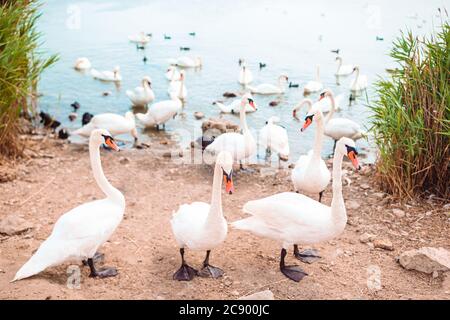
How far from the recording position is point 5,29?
7.81 meters

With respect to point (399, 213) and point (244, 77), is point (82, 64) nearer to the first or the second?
point (244, 77)

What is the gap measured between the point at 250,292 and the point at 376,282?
1381 mm

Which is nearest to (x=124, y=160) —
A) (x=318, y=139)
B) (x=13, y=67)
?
(x=13, y=67)

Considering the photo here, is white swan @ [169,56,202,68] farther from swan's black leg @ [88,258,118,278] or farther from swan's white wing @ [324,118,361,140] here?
swan's black leg @ [88,258,118,278]

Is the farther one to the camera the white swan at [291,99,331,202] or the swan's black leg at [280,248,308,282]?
the white swan at [291,99,331,202]

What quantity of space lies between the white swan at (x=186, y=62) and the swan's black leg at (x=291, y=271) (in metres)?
12.3

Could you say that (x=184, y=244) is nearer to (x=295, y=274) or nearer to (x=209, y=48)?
(x=295, y=274)

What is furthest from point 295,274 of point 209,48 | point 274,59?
point 209,48

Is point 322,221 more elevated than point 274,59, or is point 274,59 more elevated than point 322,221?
point 274,59

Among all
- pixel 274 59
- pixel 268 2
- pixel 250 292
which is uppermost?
pixel 268 2

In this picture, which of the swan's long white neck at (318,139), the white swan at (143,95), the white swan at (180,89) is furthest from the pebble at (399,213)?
the white swan at (180,89)

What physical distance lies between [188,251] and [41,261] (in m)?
1.80

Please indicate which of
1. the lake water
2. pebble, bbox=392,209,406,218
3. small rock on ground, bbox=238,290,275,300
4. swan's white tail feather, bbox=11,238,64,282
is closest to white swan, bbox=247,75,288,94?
the lake water

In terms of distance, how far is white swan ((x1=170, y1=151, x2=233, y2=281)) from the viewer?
16.6 feet
